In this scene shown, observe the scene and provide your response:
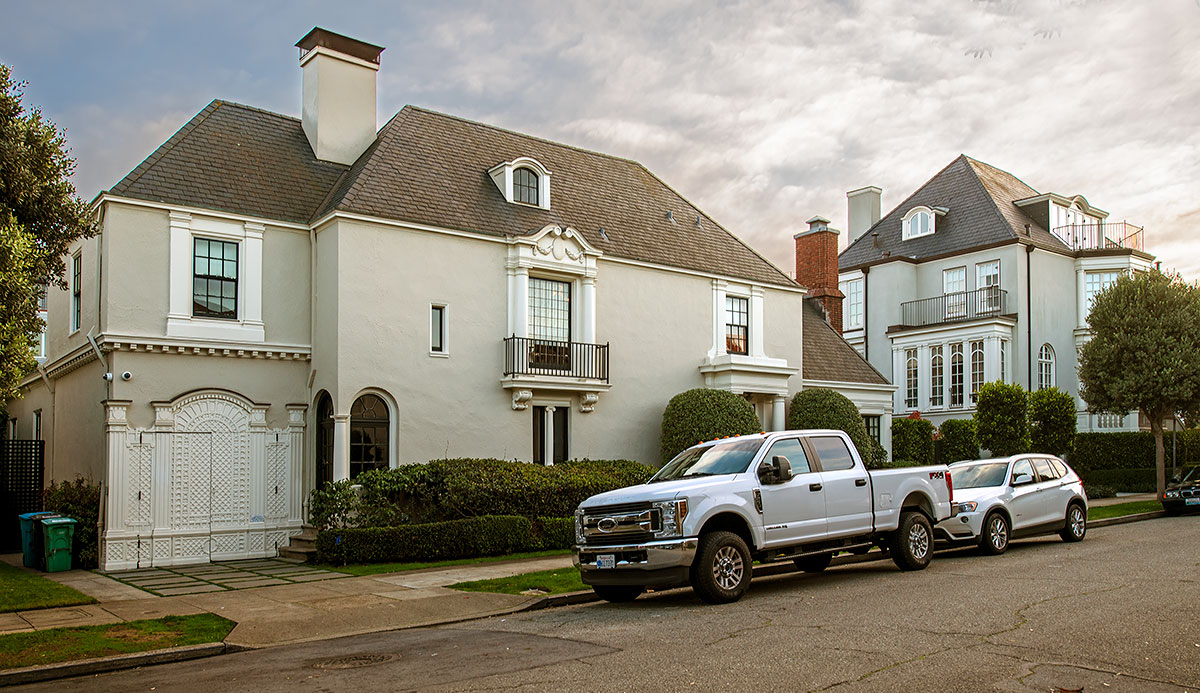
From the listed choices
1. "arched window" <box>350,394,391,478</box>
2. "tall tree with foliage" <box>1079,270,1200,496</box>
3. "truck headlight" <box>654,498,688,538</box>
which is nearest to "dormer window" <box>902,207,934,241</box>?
"tall tree with foliage" <box>1079,270,1200,496</box>

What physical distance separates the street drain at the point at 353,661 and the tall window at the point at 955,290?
32.7 meters

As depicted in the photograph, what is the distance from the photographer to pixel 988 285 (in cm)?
3709

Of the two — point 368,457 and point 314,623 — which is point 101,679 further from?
point 368,457

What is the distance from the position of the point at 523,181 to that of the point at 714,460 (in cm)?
1285

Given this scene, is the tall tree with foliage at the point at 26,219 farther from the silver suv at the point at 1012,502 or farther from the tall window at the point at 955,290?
the tall window at the point at 955,290

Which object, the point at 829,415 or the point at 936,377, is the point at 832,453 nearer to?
the point at 829,415

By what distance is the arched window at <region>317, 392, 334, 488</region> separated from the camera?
20.0 meters

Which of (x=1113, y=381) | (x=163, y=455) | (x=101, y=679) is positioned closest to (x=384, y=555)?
(x=163, y=455)

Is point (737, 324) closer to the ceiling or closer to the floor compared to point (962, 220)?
closer to the floor

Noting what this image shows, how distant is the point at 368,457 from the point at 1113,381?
21.1m

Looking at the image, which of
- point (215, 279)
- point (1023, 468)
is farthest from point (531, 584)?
point (215, 279)

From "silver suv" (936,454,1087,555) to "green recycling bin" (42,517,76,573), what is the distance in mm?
15506

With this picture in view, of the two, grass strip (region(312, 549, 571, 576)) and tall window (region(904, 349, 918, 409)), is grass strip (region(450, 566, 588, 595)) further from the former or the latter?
tall window (region(904, 349, 918, 409))

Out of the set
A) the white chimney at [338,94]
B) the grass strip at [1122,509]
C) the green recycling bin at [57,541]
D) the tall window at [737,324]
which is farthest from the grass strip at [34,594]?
the grass strip at [1122,509]
